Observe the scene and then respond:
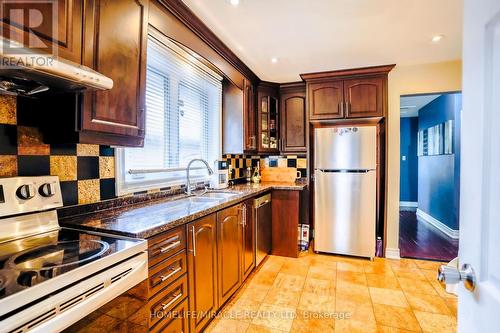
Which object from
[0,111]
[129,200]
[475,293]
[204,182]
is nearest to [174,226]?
[129,200]

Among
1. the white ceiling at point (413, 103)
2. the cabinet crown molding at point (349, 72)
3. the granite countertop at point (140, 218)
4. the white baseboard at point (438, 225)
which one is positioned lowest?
the white baseboard at point (438, 225)

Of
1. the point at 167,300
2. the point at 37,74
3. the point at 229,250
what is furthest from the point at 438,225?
the point at 37,74

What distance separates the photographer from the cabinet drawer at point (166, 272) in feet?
3.88

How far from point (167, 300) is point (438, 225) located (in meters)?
4.88

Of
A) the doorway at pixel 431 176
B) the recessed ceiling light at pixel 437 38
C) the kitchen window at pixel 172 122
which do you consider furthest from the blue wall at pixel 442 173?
the kitchen window at pixel 172 122

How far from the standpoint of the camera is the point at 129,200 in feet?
5.81

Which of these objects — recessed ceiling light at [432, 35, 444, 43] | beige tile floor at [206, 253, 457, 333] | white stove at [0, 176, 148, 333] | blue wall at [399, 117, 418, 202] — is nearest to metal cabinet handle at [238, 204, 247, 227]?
beige tile floor at [206, 253, 457, 333]

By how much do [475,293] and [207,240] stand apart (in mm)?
1371

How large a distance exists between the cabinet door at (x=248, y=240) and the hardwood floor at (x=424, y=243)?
6.65ft

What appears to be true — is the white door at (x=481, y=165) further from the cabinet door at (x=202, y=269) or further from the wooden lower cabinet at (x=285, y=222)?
the wooden lower cabinet at (x=285, y=222)

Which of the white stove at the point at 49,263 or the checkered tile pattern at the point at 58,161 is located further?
the checkered tile pattern at the point at 58,161

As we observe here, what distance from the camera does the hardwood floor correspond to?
314 centimetres

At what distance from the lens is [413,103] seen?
502 cm

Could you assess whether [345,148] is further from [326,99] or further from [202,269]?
[202,269]
